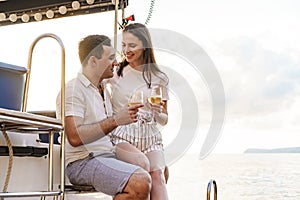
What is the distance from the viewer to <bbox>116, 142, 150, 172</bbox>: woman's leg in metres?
1.85

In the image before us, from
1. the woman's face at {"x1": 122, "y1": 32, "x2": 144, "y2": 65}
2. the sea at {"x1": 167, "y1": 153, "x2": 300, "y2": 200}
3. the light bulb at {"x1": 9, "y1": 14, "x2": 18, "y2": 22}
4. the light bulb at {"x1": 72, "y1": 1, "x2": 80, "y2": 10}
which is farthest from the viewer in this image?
the sea at {"x1": 167, "y1": 153, "x2": 300, "y2": 200}

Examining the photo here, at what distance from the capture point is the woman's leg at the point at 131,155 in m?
1.85

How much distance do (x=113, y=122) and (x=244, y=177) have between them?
462 cm

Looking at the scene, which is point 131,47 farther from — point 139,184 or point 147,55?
point 139,184

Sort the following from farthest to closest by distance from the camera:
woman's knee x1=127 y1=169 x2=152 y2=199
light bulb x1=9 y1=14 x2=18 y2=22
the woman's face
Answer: light bulb x1=9 y1=14 x2=18 y2=22
the woman's face
woman's knee x1=127 y1=169 x2=152 y2=199

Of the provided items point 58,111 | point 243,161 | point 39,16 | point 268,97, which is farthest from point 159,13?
point 243,161

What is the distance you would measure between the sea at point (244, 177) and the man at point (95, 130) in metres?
2.31

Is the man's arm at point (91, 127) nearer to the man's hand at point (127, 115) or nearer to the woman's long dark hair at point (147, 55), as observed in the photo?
the man's hand at point (127, 115)

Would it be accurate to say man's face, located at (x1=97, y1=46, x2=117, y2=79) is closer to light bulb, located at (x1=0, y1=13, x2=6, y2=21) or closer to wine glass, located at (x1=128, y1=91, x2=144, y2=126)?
wine glass, located at (x1=128, y1=91, x2=144, y2=126)

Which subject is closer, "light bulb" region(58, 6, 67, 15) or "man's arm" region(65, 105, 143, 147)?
"man's arm" region(65, 105, 143, 147)

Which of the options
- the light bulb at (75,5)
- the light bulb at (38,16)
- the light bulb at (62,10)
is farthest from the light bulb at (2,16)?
the light bulb at (75,5)

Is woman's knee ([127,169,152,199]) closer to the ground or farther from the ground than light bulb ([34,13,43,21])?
closer to the ground

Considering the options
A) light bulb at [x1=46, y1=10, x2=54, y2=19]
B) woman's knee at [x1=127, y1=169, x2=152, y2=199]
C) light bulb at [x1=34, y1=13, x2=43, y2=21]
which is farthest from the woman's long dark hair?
light bulb at [x1=34, y1=13, x2=43, y2=21]

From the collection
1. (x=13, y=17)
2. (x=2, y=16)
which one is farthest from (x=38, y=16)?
(x=2, y=16)
